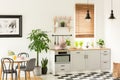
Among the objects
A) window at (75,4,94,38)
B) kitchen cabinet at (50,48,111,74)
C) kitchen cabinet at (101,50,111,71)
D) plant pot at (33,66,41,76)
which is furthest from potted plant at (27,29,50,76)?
kitchen cabinet at (101,50,111,71)

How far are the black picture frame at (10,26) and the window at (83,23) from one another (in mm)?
2127

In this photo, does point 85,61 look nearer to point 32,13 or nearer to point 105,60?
point 105,60

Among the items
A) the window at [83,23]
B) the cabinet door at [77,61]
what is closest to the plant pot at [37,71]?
the cabinet door at [77,61]

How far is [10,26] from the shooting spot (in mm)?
8609

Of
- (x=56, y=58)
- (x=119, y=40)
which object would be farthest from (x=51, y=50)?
(x=119, y=40)

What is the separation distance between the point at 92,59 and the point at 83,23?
143 cm

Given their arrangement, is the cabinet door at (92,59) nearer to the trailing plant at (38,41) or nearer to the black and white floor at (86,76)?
the black and white floor at (86,76)

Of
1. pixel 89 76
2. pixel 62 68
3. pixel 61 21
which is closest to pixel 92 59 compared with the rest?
pixel 89 76

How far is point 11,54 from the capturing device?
7973 mm

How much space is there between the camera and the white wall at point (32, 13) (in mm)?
8609

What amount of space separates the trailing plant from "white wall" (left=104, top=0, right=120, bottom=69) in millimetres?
2266

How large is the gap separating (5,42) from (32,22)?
115 centimetres

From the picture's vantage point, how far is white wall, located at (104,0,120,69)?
868 centimetres

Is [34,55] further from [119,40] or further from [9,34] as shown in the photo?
[119,40]
